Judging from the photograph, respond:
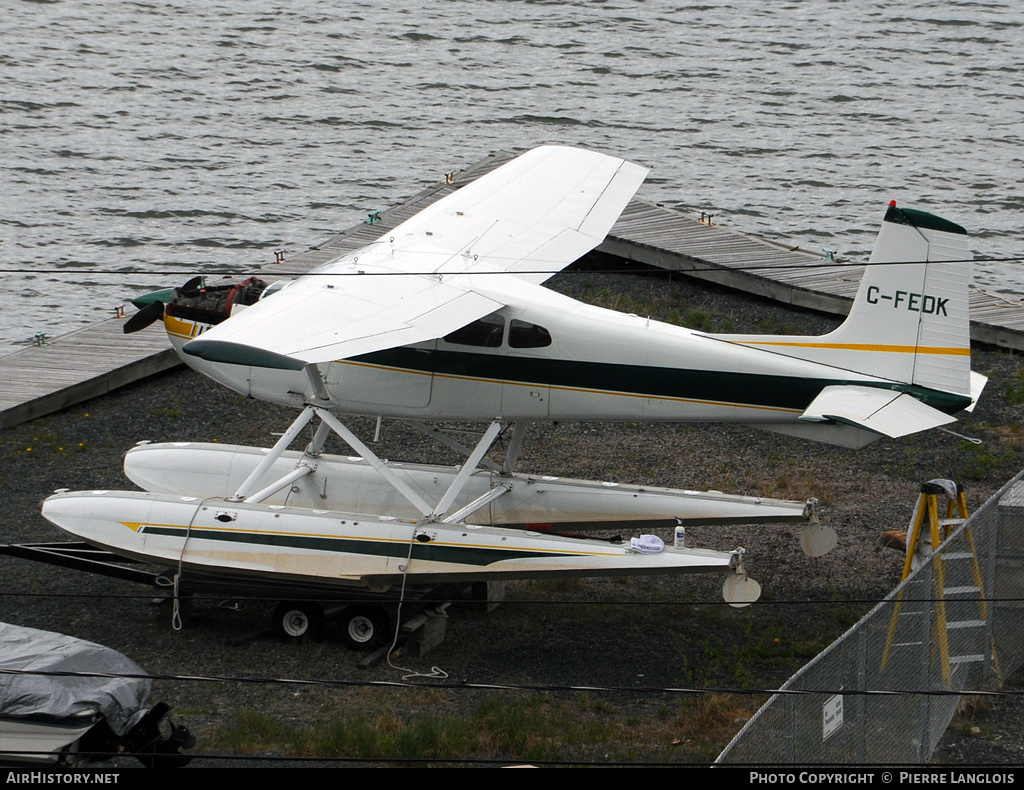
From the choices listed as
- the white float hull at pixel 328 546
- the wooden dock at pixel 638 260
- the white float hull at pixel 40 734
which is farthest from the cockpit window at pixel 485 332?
the white float hull at pixel 40 734

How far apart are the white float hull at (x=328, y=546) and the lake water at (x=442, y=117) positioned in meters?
12.9

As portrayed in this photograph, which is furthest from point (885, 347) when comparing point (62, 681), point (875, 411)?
point (62, 681)

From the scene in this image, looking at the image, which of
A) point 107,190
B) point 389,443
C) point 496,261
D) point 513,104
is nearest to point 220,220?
point 107,190

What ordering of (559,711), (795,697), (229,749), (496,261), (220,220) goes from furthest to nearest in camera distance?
(220,220) → (496,261) → (559,711) → (229,749) → (795,697)

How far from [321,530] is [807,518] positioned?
4355 millimetres

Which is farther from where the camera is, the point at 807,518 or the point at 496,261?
the point at 496,261

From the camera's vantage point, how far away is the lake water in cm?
2897

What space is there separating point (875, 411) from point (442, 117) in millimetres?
26897

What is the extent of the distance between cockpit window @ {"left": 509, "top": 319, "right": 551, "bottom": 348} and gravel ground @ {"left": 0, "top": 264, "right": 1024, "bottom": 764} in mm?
2400

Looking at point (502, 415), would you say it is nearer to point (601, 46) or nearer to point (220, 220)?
point (220, 220)

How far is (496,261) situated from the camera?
43.5 feet

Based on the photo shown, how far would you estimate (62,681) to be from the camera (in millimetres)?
9422

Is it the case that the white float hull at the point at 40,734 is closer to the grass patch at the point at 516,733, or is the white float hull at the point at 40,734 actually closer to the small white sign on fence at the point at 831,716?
the grass patch at the point at 516,733

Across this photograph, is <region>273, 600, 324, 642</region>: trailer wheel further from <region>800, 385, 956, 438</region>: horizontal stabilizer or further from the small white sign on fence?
the small white sign on fence
